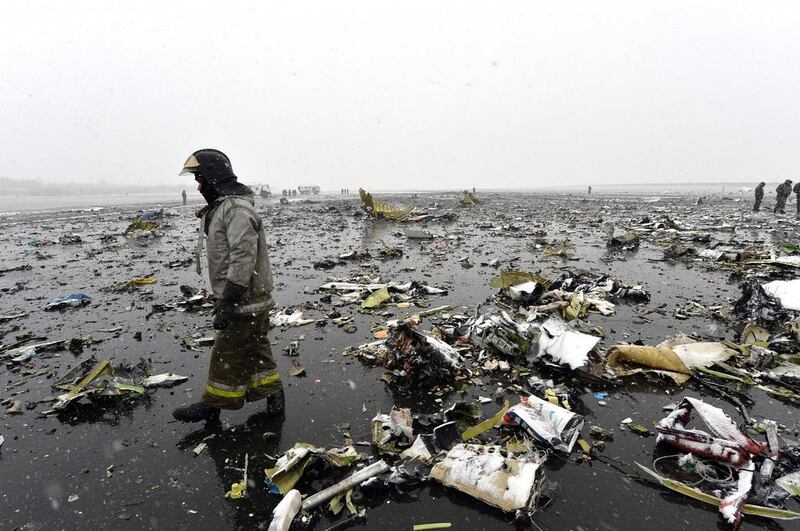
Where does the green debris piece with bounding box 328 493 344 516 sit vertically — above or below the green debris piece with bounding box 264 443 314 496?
below

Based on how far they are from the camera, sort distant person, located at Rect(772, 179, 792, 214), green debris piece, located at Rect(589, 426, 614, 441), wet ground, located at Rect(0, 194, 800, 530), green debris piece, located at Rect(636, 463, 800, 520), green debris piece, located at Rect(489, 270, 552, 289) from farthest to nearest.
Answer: distant person, located at Rect(772, 179, 792, 214), green debris piece, located at Rect(489, 270, 552, 289), green debris piece, located at Rect(589, 426, 614, 441), wet ground, located at Rect(0, 194, 800, 530), green debris piece, located at Rect(636, 463, 800, 520)

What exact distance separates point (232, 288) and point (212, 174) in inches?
36.0

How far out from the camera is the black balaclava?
9.32ft

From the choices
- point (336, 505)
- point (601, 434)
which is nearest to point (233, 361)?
point (336, 505)

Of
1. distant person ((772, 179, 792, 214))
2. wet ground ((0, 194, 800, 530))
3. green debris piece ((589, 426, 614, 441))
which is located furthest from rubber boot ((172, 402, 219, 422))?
distant person ((772, 179, 792, 214))

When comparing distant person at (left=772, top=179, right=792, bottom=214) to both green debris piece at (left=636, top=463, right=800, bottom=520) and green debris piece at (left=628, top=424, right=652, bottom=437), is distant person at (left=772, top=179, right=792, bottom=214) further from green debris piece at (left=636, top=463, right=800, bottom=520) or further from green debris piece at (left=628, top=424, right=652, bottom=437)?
green debris piece at (left=636, top=463, right=800, bottom=520)

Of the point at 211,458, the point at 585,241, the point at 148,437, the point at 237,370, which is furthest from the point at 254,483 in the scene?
the point at 585,241

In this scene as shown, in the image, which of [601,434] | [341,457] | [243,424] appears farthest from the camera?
[243,424]

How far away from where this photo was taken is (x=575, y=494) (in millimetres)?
2391

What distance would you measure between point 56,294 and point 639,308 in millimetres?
10129

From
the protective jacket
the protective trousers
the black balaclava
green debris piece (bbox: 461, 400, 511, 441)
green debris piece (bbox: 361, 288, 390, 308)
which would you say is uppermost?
the black balaclava

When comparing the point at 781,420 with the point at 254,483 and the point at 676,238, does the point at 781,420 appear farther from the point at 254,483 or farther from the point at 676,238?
the point at 676,238

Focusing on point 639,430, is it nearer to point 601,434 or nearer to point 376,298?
point 601,434

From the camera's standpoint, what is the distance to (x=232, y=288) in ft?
9.04
